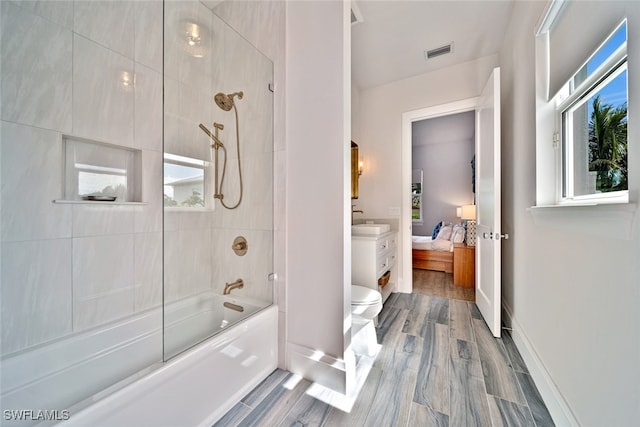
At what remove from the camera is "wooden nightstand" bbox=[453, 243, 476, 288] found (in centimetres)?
320

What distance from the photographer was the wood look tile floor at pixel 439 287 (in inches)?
114

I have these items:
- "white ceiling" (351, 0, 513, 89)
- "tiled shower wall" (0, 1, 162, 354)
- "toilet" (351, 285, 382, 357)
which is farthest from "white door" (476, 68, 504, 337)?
"tiled shower wall" (0, 1, 162, 354)

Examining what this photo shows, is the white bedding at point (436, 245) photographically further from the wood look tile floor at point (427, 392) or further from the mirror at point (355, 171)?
the wood look tile floor at point (427, 392)

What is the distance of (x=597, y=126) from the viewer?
3.55ft

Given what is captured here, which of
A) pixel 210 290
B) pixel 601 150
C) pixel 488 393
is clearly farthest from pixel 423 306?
pixel 210 290

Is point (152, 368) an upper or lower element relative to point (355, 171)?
lower

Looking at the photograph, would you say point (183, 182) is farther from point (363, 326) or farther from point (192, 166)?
point (363, 326)

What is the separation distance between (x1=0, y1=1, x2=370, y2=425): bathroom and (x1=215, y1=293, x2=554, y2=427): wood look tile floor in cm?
15

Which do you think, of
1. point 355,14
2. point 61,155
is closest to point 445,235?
point 355,14

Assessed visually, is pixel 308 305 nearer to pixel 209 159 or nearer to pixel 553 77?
pixel 209 159

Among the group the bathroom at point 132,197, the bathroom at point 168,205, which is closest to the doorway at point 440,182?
the bathroom at point 168,205

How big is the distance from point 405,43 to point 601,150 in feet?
6.83

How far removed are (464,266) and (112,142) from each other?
154 inches

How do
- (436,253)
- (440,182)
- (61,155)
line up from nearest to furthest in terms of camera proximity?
(61,155) → (436,253) → (440,182)
